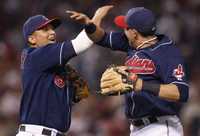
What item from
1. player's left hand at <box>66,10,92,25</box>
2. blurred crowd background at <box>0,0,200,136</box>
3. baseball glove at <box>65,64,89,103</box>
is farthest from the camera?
blurred crowd background at <box>0,0,200,136</box>

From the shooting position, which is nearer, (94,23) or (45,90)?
(45,90)

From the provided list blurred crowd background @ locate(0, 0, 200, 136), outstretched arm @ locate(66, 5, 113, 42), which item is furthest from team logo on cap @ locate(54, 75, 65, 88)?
blurred crowd background @ locate(0, 0, 200, 136)

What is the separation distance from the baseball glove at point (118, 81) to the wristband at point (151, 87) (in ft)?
0.31

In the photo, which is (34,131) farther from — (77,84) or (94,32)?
(94,32)

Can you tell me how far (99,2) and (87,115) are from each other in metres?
2.82

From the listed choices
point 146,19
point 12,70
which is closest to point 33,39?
point 146,19

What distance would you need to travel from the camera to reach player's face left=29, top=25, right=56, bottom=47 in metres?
6.52

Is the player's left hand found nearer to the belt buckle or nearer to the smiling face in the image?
the smiling face

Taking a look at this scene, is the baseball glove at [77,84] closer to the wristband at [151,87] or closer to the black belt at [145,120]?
the black belt at [145,120]

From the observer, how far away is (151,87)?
5906 mm

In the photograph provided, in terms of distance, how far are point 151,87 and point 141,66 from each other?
18.6 inches

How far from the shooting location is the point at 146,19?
645cm

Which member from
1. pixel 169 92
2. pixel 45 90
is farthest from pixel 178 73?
pixel 45 90

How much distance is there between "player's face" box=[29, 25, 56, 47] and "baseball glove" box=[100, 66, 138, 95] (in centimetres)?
84
